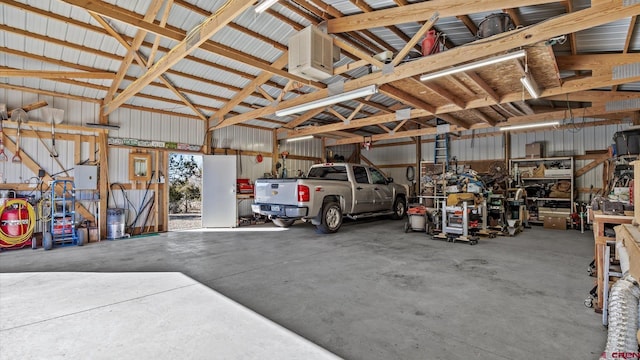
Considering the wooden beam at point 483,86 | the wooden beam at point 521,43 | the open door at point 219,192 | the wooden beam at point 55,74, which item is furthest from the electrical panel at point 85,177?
the wooden beam at point 483,86

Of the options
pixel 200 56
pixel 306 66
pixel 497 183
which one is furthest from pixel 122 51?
pixel 497 183

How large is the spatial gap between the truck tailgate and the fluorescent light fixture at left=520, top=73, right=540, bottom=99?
14.5 ft

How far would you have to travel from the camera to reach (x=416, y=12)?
4.04 m

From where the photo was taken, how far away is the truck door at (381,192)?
28.1ft

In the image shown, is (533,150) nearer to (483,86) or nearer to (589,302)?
(483,86)

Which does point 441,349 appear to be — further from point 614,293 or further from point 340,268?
point 340,268

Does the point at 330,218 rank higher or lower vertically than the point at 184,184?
lower

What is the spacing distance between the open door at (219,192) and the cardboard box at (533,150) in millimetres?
9297

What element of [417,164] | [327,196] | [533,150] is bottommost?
[327,196]

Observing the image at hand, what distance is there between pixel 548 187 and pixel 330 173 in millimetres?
6836

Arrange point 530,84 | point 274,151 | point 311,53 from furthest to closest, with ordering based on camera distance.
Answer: point 274,151 < point 530,84 < point 311,53

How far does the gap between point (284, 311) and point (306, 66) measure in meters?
3.32

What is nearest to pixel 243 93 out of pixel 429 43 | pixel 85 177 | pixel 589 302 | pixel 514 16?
pixel 85 177

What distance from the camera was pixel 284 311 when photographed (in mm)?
2783
